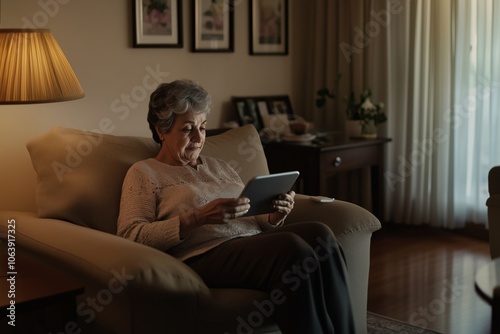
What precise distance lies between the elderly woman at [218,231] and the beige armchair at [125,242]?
0.10 metres

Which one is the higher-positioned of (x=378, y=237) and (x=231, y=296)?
(x=231, y=296)

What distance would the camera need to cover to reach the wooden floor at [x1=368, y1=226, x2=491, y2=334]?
313cm

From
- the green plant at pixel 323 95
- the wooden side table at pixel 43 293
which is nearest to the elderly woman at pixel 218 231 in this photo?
the wooden side table at pixel 43 293

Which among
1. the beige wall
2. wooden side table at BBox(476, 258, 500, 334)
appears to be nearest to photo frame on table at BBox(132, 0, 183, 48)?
the beige wall

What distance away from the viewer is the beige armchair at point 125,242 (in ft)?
6.89

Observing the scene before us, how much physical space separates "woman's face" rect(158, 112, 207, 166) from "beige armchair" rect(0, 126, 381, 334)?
0.58 ft

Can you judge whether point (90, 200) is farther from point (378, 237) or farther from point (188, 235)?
point (378, 237)

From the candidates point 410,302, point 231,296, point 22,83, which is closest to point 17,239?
point 22,83

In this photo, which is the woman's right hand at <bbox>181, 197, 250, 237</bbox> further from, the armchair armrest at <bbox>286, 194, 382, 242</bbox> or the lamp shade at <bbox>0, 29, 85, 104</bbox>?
the lamp shade at <bbox>0, 29, 85, 104</bbox>

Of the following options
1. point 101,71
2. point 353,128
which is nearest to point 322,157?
point 353,128

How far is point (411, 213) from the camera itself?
4.62 meters

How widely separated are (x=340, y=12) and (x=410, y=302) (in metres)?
2.15

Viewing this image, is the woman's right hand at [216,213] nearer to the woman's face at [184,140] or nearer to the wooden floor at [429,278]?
the woman's face at [184,140]

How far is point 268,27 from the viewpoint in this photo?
4422mm
